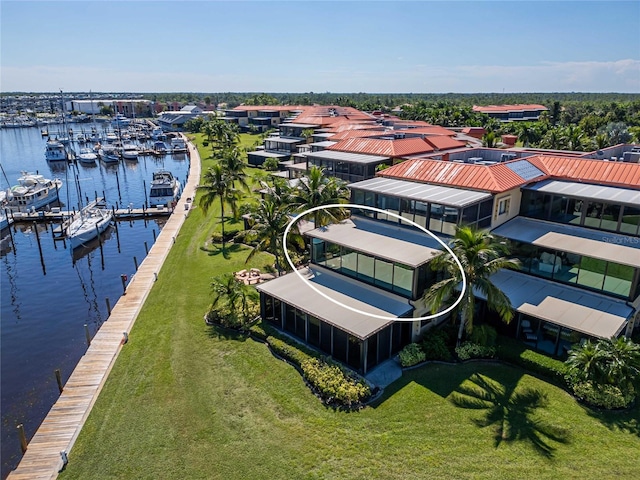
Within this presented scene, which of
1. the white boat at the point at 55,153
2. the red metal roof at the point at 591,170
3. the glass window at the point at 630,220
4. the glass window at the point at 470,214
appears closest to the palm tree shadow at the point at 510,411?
the glass window at the point at 470,214

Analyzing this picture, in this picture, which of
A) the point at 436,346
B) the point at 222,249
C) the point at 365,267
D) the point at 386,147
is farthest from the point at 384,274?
the point at 386,147

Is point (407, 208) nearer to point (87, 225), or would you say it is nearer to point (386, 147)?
point (386, 147)

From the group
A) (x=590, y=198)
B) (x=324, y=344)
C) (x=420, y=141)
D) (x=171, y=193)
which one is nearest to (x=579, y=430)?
(x=324, y=344)

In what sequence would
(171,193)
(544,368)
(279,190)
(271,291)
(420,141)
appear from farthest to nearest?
(171,193)
(420,141)
(279,190)
(271,291)
(544,368)

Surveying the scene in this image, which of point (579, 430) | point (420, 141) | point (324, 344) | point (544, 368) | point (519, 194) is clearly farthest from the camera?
point (420, 141)

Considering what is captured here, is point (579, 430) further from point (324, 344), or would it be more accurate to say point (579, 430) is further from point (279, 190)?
point (279, 190)

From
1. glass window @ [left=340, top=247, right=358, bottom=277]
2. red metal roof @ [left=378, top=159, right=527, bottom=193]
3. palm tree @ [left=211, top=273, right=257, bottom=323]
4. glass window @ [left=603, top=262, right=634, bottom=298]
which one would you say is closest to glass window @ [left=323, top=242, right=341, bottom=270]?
glass window @ [left=340, top=247, right=358, bottom=277]
